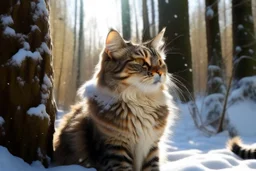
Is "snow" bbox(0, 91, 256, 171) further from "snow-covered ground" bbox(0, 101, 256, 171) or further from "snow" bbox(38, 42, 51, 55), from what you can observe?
"snow" bbox(38, 42, 51, 55)

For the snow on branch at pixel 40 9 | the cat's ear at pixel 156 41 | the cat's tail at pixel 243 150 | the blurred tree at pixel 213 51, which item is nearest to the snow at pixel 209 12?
the blurred tree at pixel 213 51

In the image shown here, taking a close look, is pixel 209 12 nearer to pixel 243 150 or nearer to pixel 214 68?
pixel 214 68

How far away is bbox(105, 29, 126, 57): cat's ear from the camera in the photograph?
9.66 ft

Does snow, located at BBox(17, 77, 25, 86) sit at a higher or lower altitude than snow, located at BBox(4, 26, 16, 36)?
lower

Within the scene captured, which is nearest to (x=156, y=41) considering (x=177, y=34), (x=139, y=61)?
(x=139, y=61)

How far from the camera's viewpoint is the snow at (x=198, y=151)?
2622mm

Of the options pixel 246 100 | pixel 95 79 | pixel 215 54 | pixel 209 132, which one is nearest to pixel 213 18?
pixel 215 54

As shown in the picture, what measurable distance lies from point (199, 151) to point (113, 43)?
2003 mm

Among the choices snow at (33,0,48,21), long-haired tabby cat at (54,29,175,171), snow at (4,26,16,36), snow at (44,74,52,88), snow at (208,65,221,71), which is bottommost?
snow at (208,65,221,71)

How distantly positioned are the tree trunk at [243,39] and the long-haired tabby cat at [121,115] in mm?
4872

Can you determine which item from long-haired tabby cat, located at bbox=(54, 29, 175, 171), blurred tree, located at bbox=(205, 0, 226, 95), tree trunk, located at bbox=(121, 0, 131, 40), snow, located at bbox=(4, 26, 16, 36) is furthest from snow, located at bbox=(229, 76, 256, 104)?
tree trunk, located at bbox=(121, 0, 131, 40)

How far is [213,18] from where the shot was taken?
759cm

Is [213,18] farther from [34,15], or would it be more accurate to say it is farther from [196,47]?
[196,47]

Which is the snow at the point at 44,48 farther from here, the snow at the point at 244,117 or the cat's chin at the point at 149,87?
the snow at the point at 244,117
